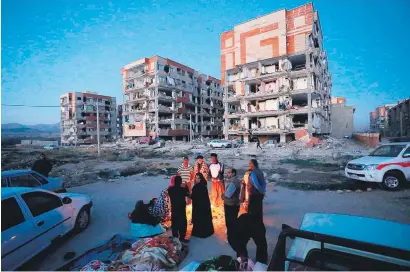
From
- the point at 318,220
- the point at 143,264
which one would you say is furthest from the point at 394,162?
the point at 143,264

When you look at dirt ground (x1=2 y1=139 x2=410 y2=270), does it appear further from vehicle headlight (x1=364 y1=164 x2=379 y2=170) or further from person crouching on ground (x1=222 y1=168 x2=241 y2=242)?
vehicle headlight (x1=364 y1=164 x2=379 y2=170)

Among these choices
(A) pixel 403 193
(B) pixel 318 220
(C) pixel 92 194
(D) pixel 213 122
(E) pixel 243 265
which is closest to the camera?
(B) pixel 318 220

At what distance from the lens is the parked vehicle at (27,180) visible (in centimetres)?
530

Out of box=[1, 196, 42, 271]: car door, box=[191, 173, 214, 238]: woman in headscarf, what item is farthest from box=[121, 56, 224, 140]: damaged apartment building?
box=[1, 196, 42, 271]: car door

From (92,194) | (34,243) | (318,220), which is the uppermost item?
(318,220)

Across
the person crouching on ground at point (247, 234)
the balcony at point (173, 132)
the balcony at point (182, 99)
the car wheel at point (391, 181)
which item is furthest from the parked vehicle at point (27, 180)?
the balcony at point (182, 99)

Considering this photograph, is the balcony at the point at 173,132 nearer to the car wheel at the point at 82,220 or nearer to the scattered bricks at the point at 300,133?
the scattered bricks at the point at 300,133

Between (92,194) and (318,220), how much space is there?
8.73m

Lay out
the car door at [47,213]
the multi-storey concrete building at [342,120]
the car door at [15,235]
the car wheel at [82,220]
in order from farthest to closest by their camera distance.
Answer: the multi-storey concrete building at [342,120]
the car wheel at [82,220]
the car door at [47,213]
the car door at [15,235]

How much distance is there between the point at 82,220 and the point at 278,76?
34.0 metres

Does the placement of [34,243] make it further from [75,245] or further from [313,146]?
[313,146]

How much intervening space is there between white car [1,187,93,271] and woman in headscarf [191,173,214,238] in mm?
2863

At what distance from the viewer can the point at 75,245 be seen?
4.39 metres

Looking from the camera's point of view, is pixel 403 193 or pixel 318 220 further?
pixel 403 193
